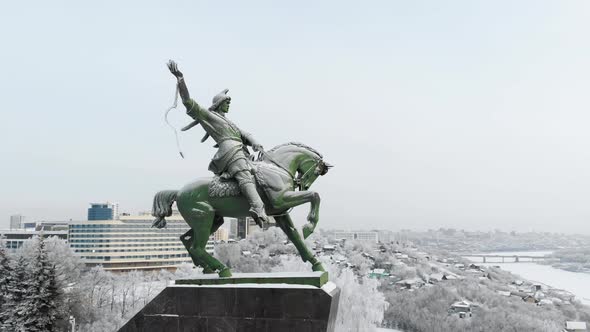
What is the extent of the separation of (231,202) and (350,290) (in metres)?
25.0

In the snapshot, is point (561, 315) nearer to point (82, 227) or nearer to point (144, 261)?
point (144, 261)

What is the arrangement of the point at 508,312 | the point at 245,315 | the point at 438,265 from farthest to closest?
the point at 438,265, the point at 508,312, the point at 245,315

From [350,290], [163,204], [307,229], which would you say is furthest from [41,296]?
[350,290]

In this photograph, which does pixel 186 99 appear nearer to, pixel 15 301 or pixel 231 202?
pixel 231 202

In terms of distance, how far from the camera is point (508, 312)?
38688mm

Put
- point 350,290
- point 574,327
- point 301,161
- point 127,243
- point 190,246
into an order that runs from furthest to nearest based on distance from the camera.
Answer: point 127,243 → point 574,327 → point 350,290 → point 301,161 → point 190,246

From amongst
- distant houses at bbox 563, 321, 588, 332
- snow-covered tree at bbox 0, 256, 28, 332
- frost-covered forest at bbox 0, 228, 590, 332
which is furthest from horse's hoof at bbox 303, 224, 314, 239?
distant houses at bbox 563, 321, 588, 332

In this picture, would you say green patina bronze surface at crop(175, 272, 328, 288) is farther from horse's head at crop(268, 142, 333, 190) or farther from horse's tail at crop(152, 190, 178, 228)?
horse's head at crop(268, 142, 333, 190)

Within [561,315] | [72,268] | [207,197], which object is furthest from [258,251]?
[207,197]

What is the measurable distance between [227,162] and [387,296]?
40.5m

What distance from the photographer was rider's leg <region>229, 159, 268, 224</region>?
22.4 feet

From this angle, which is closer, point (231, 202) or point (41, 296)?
point (231, 202)

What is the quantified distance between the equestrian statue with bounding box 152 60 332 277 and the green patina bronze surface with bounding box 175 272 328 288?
0.52 feet

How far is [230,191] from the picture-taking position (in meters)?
7.06
